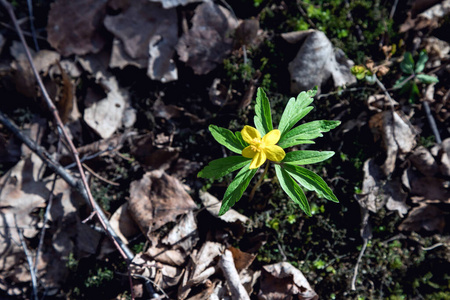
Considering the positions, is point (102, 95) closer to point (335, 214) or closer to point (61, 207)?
point (61, 207)

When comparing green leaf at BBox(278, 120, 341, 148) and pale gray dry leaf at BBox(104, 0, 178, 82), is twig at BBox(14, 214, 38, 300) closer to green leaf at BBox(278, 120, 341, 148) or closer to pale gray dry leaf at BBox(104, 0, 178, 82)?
pale gray dry leaf at BBox(104, 0, 178, 82)

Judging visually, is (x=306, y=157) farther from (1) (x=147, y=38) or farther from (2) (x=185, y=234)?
(1) (x=147, y=38)

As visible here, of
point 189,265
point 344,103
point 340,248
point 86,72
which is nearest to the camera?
point 189,265

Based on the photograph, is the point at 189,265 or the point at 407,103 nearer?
the point at 189,265

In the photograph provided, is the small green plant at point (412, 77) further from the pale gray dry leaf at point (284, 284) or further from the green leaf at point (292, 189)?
the pale gray dry leaf at point (284, 284)

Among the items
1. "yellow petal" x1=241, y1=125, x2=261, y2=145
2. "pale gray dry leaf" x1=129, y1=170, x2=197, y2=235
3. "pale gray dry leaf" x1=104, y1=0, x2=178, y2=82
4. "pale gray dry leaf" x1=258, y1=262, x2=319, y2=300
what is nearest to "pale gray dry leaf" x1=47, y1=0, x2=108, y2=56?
"pale gray dry leaf" x1=104, y1=0, x2=178, y2=82

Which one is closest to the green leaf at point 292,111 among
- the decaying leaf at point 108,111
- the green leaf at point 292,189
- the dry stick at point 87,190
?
the green leaf at point 292,189

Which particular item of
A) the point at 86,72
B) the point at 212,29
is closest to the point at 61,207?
Answer: the point at 86,72
